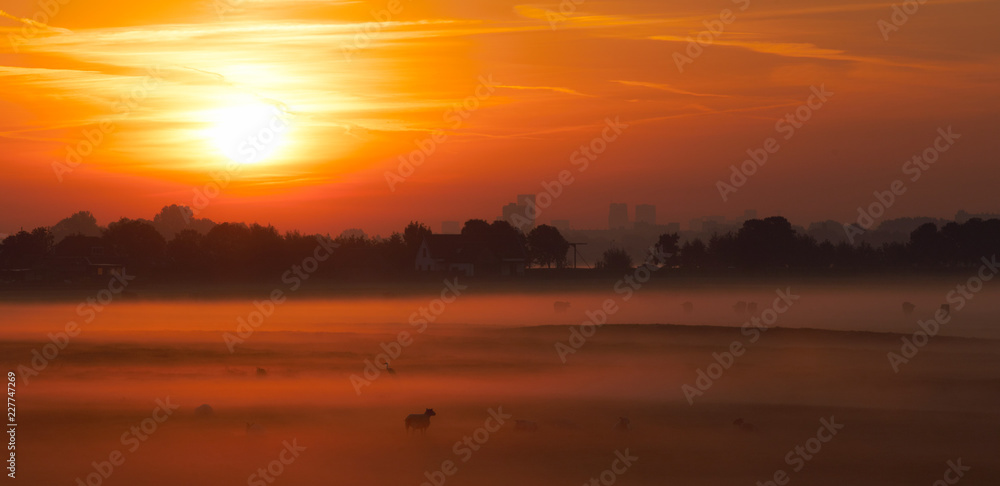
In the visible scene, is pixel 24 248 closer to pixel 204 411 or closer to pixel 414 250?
pixel 414 250

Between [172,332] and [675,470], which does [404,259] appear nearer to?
[172,332]

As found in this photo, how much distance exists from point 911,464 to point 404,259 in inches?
4440

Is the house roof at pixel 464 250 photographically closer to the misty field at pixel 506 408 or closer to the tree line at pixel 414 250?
the tree line at pixel 414 250

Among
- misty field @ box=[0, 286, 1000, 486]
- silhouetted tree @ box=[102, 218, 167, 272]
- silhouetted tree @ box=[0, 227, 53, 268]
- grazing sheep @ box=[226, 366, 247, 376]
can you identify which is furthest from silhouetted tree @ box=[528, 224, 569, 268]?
grazing sheep @ box=[226, 366, 247, 376]

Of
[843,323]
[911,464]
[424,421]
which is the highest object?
[424,421]

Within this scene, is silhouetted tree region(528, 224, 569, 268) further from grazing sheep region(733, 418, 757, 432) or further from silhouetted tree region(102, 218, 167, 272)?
grazing sheep region(733, 418, 757, 432)

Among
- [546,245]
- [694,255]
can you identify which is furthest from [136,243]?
[694,255]

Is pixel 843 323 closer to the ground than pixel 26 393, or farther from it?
closer to the ground

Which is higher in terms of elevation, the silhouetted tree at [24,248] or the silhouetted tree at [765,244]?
the silhouetted tree at [24,248]

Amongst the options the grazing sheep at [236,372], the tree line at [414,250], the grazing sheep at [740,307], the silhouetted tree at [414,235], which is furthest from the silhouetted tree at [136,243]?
the grazing sheep at [236,372]

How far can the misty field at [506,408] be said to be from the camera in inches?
695

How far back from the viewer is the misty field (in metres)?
17.7

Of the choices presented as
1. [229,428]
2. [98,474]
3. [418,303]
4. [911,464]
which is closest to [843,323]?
[418,303]

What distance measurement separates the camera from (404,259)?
129m
